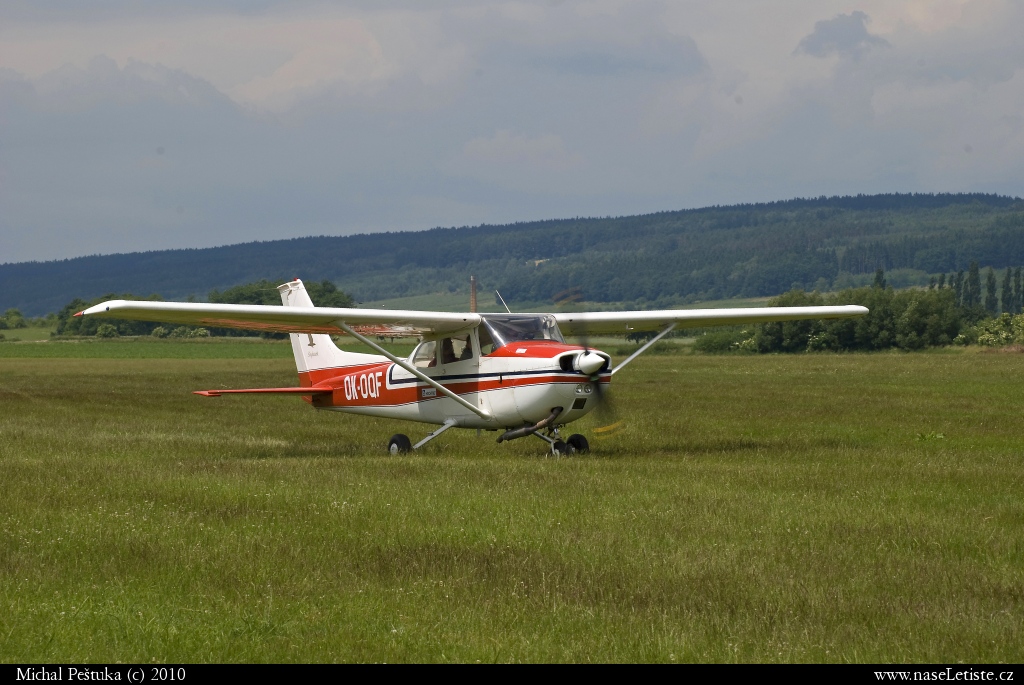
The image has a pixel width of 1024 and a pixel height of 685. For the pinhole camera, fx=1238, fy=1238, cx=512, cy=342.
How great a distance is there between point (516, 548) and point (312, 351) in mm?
11634

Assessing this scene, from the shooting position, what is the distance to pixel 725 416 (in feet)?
79.6

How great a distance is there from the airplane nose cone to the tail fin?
14.7 ft

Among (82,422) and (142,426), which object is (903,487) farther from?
(82,422)

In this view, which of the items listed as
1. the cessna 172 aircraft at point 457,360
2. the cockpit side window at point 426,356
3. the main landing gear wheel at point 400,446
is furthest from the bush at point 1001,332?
the main landing gear wheel at point 400,446

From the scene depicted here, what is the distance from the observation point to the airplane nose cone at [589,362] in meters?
16.0

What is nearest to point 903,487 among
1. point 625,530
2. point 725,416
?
point 625,530

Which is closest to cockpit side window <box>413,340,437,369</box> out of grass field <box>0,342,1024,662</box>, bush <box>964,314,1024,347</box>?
grass field <box>0,342,1024,662</box>

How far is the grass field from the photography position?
22.9ft

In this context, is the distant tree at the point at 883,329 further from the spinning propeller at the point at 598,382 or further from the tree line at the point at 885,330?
the spinning propeller at the point at 598,382

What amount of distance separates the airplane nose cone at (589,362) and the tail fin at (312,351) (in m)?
4.47

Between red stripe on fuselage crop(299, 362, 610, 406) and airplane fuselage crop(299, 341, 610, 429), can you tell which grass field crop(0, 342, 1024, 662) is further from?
red stripe on fuselage crop(299, 362, 610, 406)

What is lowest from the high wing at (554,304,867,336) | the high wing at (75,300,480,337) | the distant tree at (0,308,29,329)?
the distant tree at (0,308,29,329)

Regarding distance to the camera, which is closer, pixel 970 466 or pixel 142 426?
pixel 970 466

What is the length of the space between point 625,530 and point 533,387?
20.0 ft
